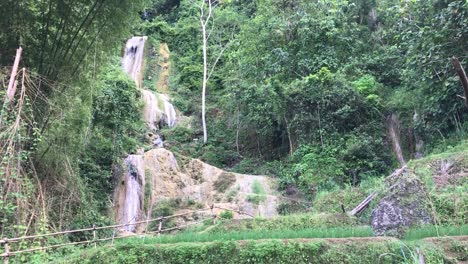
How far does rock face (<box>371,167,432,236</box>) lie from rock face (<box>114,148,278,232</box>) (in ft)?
26.8

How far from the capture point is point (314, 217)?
418 inches

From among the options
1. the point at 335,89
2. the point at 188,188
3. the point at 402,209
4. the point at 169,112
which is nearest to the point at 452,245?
the point at 402,209

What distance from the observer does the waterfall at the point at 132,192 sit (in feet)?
52.3

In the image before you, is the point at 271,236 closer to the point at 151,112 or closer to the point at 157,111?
the point at 151,112

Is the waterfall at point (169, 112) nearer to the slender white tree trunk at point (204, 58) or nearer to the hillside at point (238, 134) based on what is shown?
the hillside at point (238, 134)

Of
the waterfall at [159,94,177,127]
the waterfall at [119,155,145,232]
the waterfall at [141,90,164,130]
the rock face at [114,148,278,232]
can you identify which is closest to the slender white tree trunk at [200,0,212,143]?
the waterfall at [159,94,177,127]

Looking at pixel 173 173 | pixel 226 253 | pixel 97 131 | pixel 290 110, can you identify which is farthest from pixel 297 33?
pixel 226 253

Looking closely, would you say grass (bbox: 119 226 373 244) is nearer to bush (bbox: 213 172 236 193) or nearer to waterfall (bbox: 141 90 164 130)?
bush (bbox: 213 172 236 193)

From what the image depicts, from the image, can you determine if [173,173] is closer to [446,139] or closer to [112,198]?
[112,198]

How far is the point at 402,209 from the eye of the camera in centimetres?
738

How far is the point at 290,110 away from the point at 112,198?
8.36 metres

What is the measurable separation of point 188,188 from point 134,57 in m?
15.0

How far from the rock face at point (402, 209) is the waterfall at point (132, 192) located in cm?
1028

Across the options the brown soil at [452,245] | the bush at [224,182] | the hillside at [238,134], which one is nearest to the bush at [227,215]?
the hillside at [238,134]
